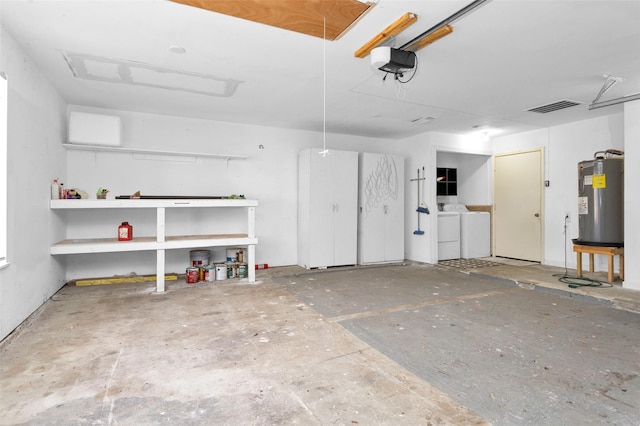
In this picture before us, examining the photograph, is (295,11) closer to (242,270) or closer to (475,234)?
(242,270)

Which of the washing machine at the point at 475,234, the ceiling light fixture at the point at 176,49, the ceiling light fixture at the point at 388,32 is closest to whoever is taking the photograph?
the ceiling light fixture at the point at 388,32

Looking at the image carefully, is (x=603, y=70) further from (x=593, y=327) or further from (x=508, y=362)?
(x=508, y=362)

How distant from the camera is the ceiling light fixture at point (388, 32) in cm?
236

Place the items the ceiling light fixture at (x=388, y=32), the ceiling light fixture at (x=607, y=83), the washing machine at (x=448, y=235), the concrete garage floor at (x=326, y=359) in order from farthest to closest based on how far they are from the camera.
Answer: the washing machine at (x=448, y=235), the ceiling light fixture at (x=607, y=83), the ceiling light fixture at (x=388, y=32), the concrete garage floor at (x=326, y=359)

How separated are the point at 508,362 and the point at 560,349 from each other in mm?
521

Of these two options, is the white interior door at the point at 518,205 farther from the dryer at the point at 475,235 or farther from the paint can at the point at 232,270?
the paint can at the point at 232,270

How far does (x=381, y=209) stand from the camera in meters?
6.02

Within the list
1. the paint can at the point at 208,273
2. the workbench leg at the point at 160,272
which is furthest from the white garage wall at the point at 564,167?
the workbench leg at the point at 160,272

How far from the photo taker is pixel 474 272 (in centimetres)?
511

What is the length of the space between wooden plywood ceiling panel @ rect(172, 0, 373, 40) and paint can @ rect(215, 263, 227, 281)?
3190 mm

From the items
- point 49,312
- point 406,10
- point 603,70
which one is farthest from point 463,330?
point 49,312

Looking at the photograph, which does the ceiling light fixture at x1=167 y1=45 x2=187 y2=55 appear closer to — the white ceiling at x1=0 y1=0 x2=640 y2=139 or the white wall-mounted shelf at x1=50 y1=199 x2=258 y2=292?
the white ceiling at x1=0 y1=0 x2=640 y2=139

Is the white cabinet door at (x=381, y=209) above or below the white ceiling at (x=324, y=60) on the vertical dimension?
below

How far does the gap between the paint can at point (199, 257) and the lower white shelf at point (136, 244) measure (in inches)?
17.2
